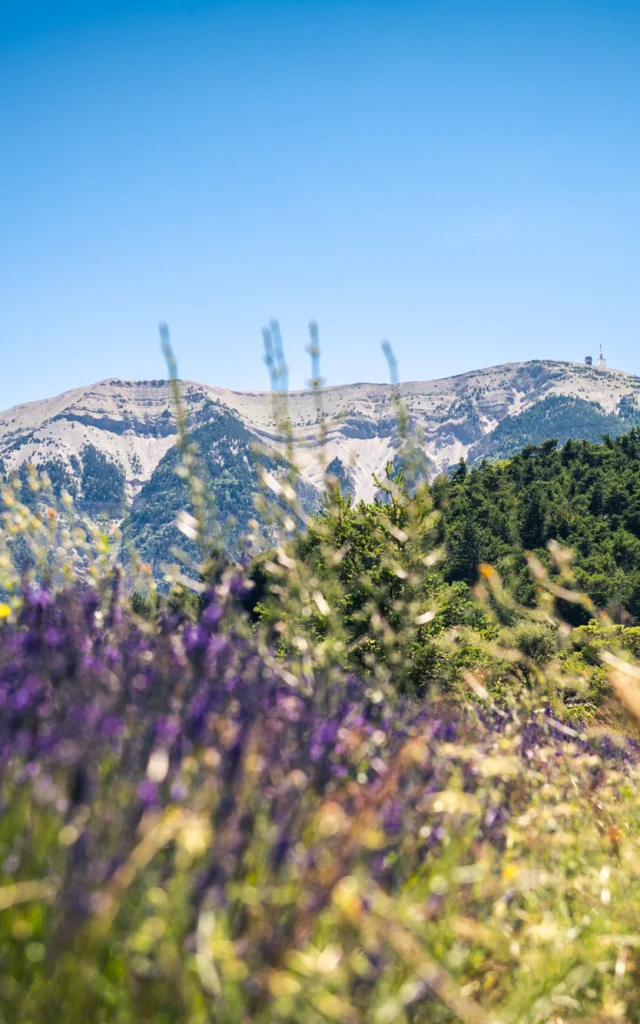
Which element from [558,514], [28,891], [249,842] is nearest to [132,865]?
[28,891]

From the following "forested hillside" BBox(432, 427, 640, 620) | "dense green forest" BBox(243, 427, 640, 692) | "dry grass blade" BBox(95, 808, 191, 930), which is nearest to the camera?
"dry grass blade" BBox(95, 808, 191, 930)

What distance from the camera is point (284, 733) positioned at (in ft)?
8.27

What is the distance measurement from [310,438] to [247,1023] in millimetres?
2827

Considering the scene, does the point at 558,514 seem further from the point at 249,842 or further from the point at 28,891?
the point at 28,891

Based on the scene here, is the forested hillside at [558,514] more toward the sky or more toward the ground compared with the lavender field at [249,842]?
more toward the ground

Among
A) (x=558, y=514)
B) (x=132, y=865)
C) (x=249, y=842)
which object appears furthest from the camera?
(x=558, y=514)

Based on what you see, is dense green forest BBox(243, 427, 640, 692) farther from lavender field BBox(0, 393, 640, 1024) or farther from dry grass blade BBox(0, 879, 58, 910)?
dry grass blade BBox(0, 879, 58, 910)

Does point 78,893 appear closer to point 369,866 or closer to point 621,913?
point 369,866

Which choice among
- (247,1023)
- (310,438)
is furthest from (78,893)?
(310,438)

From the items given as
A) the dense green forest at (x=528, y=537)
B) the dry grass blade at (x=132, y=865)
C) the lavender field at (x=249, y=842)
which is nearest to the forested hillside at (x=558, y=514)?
the dense green forest at (x=528, y=537)

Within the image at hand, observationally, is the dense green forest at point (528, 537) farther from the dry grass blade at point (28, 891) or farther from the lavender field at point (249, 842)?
the dry grass blade at point (28, 891)

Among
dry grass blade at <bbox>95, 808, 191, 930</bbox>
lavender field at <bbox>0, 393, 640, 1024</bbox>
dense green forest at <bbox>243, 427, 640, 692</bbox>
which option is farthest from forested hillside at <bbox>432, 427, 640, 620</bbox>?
dry grass blade at <bbox>95, 808, 191, 930</bbox>

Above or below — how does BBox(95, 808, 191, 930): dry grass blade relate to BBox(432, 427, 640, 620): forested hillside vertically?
above

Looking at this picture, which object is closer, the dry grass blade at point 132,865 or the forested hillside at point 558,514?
the dry grass blade at point 132,865
